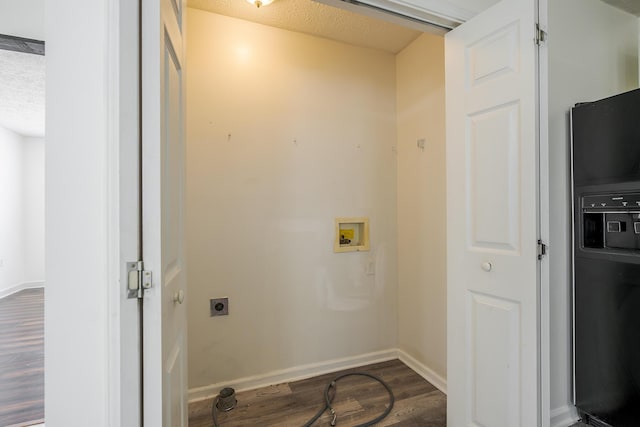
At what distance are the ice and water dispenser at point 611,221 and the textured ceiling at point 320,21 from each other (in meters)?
1.74

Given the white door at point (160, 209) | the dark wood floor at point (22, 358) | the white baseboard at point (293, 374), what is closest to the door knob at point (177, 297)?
the white door at point (160, 209)

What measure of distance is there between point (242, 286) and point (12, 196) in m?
1.41

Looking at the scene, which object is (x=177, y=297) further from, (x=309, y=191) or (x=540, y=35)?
(x=540, y=35)

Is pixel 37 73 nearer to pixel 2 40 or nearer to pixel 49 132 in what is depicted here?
pixel 2 40

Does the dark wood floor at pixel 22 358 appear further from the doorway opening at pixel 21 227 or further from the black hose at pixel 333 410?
the black hose at pixel 333 410

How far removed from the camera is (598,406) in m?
1.50

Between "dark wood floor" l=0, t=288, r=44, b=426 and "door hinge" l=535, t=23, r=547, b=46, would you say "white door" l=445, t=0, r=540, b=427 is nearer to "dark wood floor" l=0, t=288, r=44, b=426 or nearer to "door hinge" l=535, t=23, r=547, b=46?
"door hinge" l=535, t=23, r=547, b=46

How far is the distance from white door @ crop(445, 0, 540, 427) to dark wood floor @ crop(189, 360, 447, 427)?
1.06 ft

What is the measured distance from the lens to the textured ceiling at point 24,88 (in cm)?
84

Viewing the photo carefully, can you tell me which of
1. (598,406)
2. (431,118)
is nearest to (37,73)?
(431,118)

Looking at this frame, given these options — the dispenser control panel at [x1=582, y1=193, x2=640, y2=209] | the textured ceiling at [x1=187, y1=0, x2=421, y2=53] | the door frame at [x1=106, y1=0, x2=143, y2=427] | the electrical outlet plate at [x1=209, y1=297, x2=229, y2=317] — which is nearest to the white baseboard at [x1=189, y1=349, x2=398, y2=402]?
the electrical outlet plate at [x1=209, y1=297, x2=229, y2=317]

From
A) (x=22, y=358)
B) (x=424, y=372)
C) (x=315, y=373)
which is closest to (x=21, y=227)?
(x=22, y=358)

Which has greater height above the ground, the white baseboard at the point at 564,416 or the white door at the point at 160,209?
the white door at the point at 160,209

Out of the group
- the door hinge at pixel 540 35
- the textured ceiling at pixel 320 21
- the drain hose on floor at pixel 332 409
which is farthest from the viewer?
the textured ceiling at pixel 320 21
